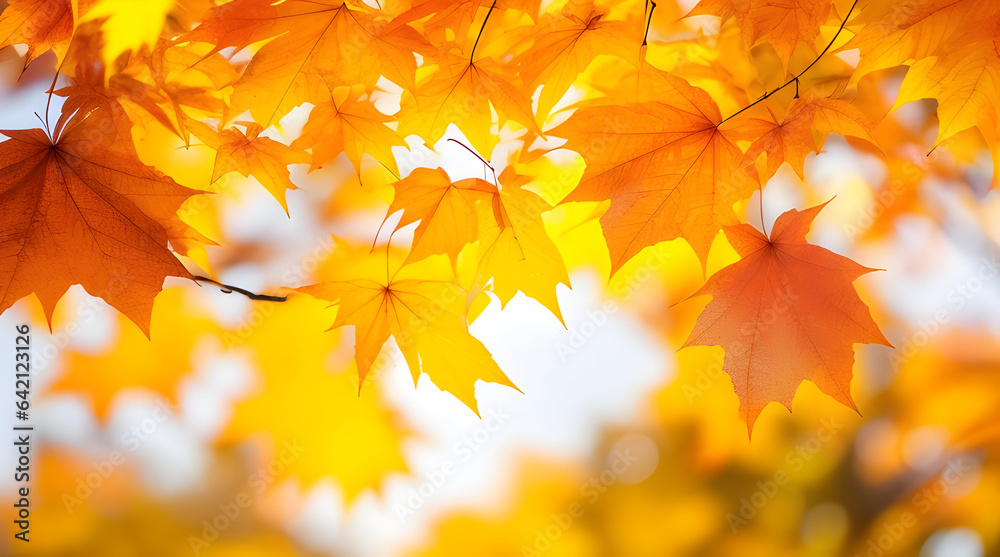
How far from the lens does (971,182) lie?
99 cm

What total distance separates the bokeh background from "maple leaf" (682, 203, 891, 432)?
1.27ft

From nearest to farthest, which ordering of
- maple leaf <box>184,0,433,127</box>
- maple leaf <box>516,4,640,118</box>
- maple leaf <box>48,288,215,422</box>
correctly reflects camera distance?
1. maple leaf <box>184,0,433,127</box>
2. maple leaf <box>516,4,640,118</box>
3. maple leaf <box>48,288,215,422</box>

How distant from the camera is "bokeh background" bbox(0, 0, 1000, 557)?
0.95 meters

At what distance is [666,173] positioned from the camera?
559mm

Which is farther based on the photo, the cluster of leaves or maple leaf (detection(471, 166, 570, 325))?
maple leaf (detection(471, 166, 570, 325))

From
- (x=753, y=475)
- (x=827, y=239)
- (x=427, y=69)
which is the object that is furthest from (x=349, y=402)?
(x=827, y=239)

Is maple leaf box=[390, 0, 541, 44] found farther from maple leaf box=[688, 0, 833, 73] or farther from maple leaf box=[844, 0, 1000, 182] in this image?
maple leaf box=[844, 0, 1000, 182]

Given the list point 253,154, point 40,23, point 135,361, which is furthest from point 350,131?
point 135,361

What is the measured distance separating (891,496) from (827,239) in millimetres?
526

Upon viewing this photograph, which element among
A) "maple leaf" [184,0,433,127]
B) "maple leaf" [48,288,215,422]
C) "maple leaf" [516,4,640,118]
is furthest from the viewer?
"maple leaf" [48,288,215,422]

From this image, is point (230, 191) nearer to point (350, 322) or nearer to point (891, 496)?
point (350, 322)

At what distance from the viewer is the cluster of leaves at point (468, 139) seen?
518 mm

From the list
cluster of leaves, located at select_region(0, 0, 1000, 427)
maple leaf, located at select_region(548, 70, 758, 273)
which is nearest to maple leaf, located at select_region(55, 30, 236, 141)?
cluster of leaves, located at select_region(0, 0, 1000, 427)

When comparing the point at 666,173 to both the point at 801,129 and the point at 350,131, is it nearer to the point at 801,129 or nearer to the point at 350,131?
the point at 801,129
